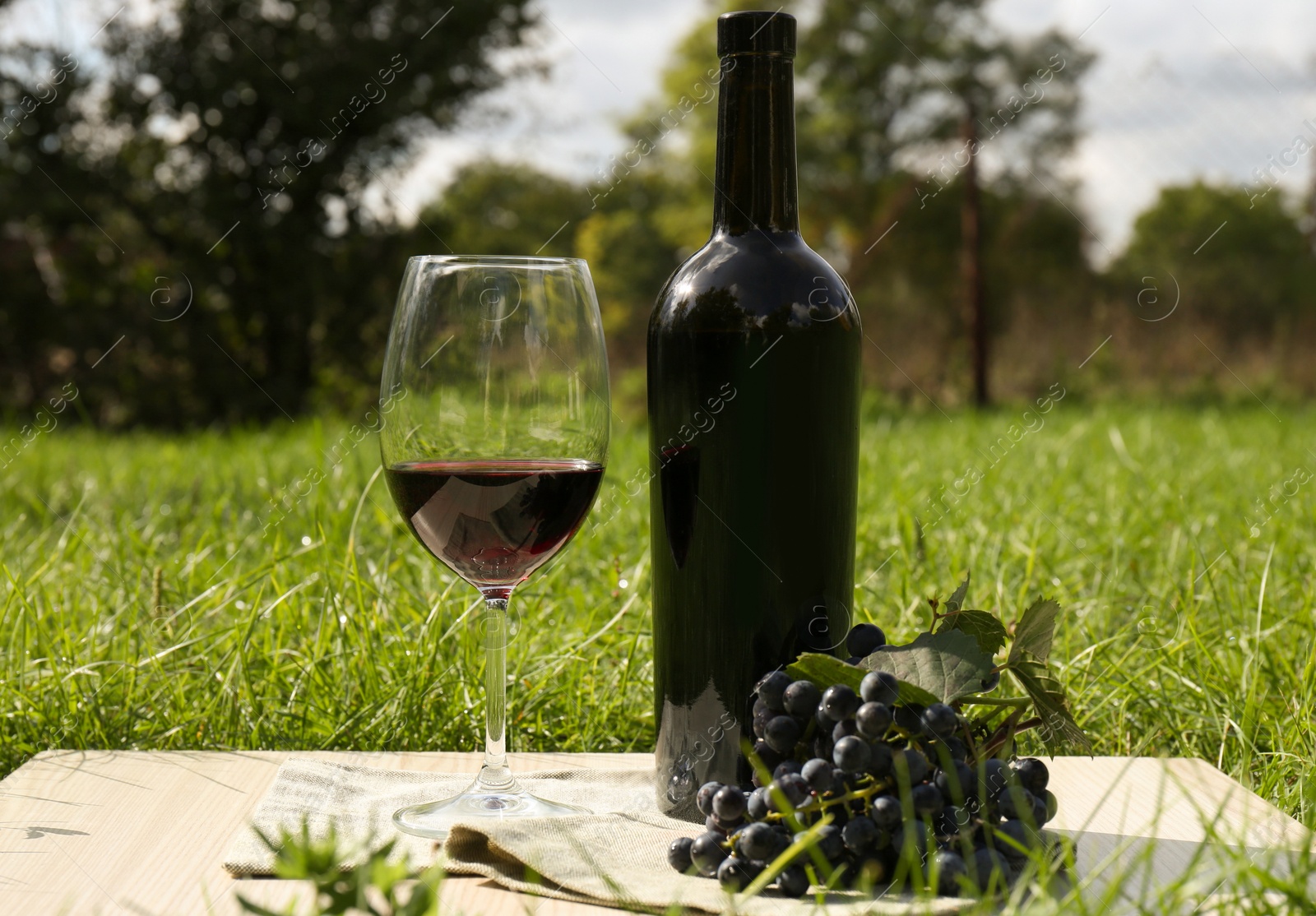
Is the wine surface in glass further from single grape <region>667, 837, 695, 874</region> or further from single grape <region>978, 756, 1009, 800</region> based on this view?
single grape <region>978, 756, 1009, 800</region>

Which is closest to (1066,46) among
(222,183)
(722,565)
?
(222,183)

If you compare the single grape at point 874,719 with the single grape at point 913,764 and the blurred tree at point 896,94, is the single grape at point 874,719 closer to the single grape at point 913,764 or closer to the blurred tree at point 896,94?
the single grape at point 913,764

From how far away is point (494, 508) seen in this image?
53.2 inches

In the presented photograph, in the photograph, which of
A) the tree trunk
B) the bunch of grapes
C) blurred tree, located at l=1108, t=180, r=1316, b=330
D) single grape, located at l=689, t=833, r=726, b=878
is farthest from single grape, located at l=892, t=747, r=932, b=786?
blurred tree, located at l=1108, t=180, r=1316, b=330

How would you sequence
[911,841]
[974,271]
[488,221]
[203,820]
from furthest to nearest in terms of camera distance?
[488,221] → [974,271] → [203,820] → [911,841]

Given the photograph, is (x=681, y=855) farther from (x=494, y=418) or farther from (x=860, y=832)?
(x=494, y=418)

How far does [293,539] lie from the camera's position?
3.09 metres

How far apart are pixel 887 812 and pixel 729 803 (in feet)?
0.53

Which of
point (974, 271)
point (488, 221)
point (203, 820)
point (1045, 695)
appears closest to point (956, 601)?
point (1045, 695)

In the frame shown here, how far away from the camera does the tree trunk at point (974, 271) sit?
32.0ft

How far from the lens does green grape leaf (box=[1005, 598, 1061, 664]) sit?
1.32 metres

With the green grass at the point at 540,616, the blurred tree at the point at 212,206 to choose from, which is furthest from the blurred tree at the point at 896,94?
the green grass at the point at 540,616

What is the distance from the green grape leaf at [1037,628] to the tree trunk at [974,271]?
892 centimetres

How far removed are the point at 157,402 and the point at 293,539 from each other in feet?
21.3
